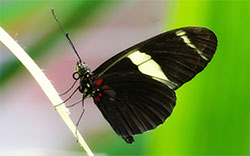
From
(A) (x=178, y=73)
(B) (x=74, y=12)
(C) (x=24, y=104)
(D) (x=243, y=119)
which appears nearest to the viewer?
(D) (x=243, y=119)

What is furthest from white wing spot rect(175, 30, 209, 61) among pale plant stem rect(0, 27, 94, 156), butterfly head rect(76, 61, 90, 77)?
pale plant stem rect(0, 27, 94, 156)

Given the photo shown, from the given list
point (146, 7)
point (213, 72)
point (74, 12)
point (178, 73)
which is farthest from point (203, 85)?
point (146, 7)

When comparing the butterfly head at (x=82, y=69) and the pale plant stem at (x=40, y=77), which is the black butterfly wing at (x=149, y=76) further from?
the pale plant stem at (x=40, y=77)

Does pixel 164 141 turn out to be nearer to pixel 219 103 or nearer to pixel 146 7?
pixel 219 103

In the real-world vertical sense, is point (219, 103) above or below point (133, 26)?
above

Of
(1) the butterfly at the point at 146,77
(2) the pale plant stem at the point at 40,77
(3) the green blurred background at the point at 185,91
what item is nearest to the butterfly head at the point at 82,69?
(1) the butterfly at the point at 146,77

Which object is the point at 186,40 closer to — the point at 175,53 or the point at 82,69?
the point at 175,53

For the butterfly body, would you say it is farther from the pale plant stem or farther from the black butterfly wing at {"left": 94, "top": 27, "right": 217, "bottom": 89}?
the pale plant stem

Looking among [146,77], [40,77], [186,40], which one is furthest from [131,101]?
[40,77]
